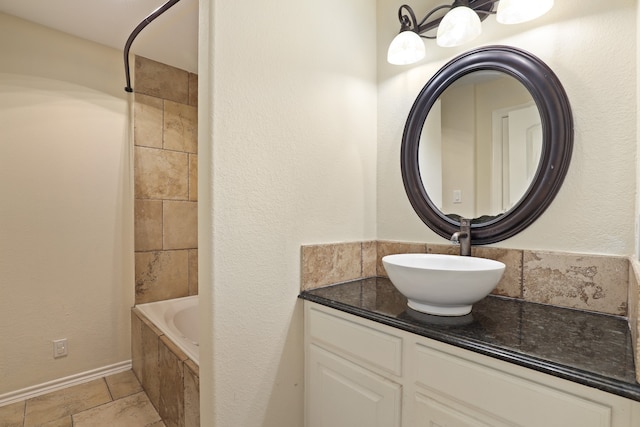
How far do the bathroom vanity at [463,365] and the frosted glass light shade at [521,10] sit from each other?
1087mm

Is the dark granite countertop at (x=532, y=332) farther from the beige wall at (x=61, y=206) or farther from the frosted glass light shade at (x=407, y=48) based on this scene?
the beige wall at (x=61, y=206)

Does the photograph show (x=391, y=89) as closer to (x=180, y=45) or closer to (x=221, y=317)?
(x=221, y=317)

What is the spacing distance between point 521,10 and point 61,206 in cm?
271

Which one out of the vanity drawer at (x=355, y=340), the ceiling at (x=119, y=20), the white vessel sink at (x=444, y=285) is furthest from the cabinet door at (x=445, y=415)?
the ceiling at (x=119, y=20)

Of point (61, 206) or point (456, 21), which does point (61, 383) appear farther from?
point (456, 21)

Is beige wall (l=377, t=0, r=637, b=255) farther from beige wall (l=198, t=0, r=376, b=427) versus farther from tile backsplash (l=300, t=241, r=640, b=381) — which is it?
beige wall (l=198, t=0, r=376, b=427)

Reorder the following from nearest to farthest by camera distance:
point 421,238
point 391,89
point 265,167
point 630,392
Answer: point 630,392
point 265,167
point 421,238
point 391,89

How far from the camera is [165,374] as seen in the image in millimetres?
1688

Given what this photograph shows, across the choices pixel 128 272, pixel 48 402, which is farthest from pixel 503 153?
pixel 48 402

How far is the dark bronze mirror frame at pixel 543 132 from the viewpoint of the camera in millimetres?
1179

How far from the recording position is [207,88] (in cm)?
114

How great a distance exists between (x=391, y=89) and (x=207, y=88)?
101 centimetres

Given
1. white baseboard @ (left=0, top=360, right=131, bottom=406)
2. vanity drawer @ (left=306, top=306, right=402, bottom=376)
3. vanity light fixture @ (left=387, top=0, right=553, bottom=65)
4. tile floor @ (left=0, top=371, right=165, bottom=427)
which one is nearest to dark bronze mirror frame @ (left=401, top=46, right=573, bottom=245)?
vanity light fixture @ (left=387, top=0, right=553, bottom=65)

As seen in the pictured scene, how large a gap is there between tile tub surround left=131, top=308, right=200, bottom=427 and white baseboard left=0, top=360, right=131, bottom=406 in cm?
12
